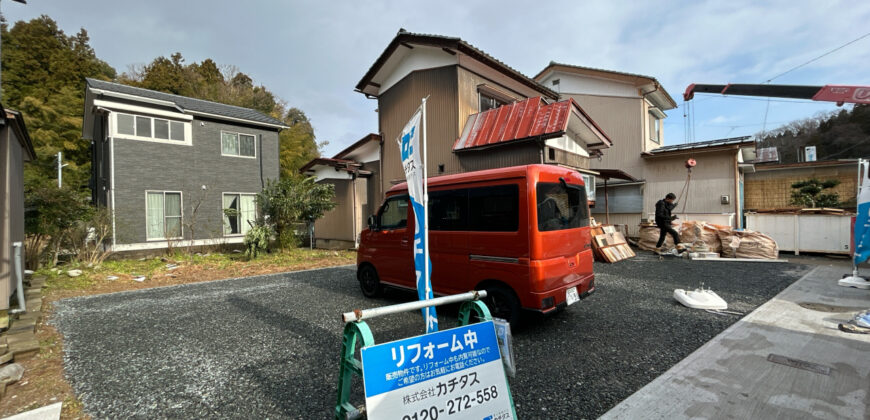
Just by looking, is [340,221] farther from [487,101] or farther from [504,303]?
[504,303]

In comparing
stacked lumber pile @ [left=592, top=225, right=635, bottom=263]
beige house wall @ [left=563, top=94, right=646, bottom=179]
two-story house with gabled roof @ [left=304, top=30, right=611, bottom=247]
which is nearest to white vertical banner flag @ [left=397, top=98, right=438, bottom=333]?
two-story house with gabled roof @ [left=304, top=30, right=611, bottom=247]

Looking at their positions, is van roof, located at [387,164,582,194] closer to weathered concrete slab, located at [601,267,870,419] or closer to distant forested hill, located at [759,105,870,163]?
A: weathered concrete slab, located at [601,267,870,419]

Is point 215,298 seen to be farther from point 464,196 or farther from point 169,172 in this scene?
point 169,172

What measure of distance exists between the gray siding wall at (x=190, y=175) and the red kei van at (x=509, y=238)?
8404mm

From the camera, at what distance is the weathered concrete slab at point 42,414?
2.47 meters

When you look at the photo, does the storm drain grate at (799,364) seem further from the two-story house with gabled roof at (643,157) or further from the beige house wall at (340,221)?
the beige house wall at (340,221)

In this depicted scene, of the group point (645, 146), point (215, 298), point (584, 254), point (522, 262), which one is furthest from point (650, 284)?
point (645, 146)

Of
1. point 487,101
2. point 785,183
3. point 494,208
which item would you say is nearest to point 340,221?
point 487,101

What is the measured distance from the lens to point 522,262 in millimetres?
3777

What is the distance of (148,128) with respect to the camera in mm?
10969

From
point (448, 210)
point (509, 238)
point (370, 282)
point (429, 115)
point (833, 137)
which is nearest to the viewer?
point (509, 238)

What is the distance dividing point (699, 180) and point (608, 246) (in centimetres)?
517

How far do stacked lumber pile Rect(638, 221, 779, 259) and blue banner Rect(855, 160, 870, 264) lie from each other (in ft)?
10.2

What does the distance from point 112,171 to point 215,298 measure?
7472mm
